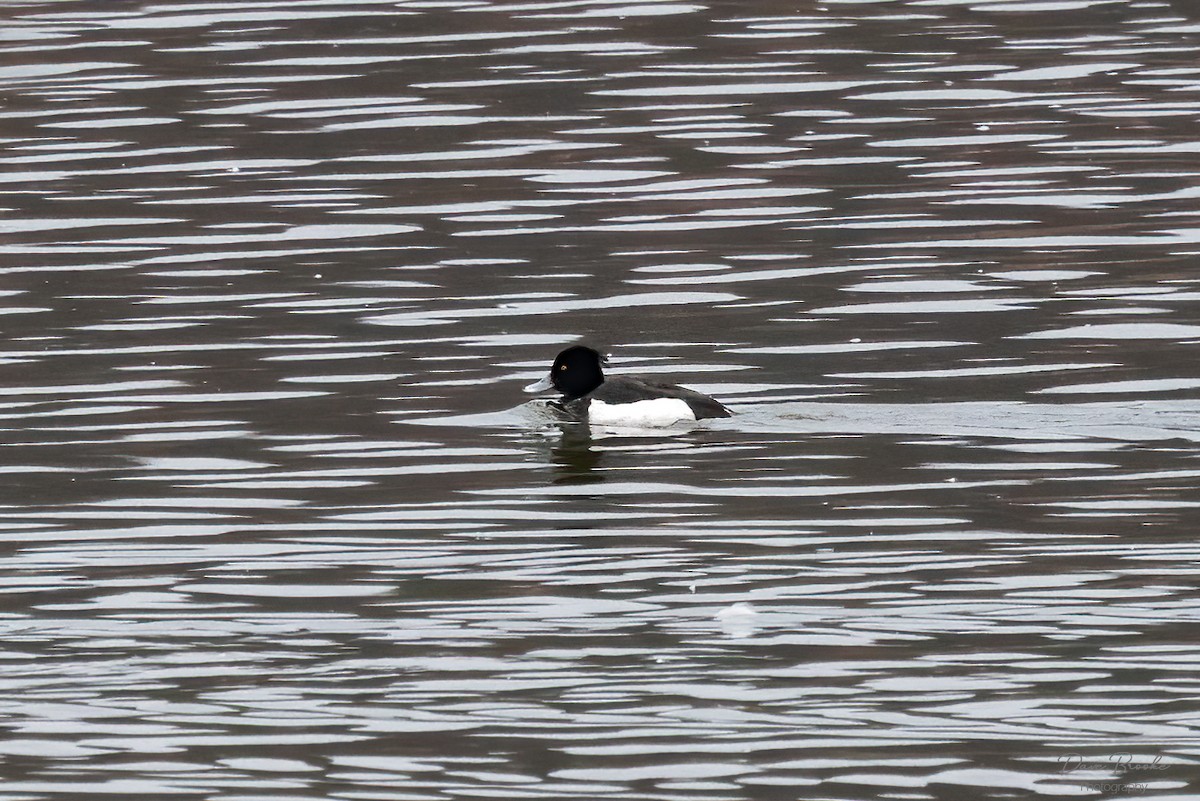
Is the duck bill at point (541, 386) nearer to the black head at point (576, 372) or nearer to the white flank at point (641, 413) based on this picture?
the black head at point (576, 372)

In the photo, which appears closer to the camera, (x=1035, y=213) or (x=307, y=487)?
(x=307, y=487)

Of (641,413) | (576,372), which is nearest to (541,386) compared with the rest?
(576,372)

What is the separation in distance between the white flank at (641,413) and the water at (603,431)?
14cm

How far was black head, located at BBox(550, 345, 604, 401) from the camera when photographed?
1464 cm

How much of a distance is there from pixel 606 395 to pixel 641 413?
38 cm

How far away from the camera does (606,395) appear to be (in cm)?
1465

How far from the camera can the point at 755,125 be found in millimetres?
23094

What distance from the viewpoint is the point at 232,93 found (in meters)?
25.1

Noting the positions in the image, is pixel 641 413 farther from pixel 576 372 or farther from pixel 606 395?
pixel 576 372

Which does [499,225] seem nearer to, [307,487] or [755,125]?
[755,125]

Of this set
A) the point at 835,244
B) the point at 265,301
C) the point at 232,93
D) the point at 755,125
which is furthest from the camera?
the point at 232,93

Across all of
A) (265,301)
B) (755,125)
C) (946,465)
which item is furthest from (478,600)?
(755,125)

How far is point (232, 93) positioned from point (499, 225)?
6.30m

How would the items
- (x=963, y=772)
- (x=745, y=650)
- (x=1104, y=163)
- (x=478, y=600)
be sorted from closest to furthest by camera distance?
(x=963, y=772)
(x=745, y=650)
(x=478, y=600)
(x=1104, y=163)
